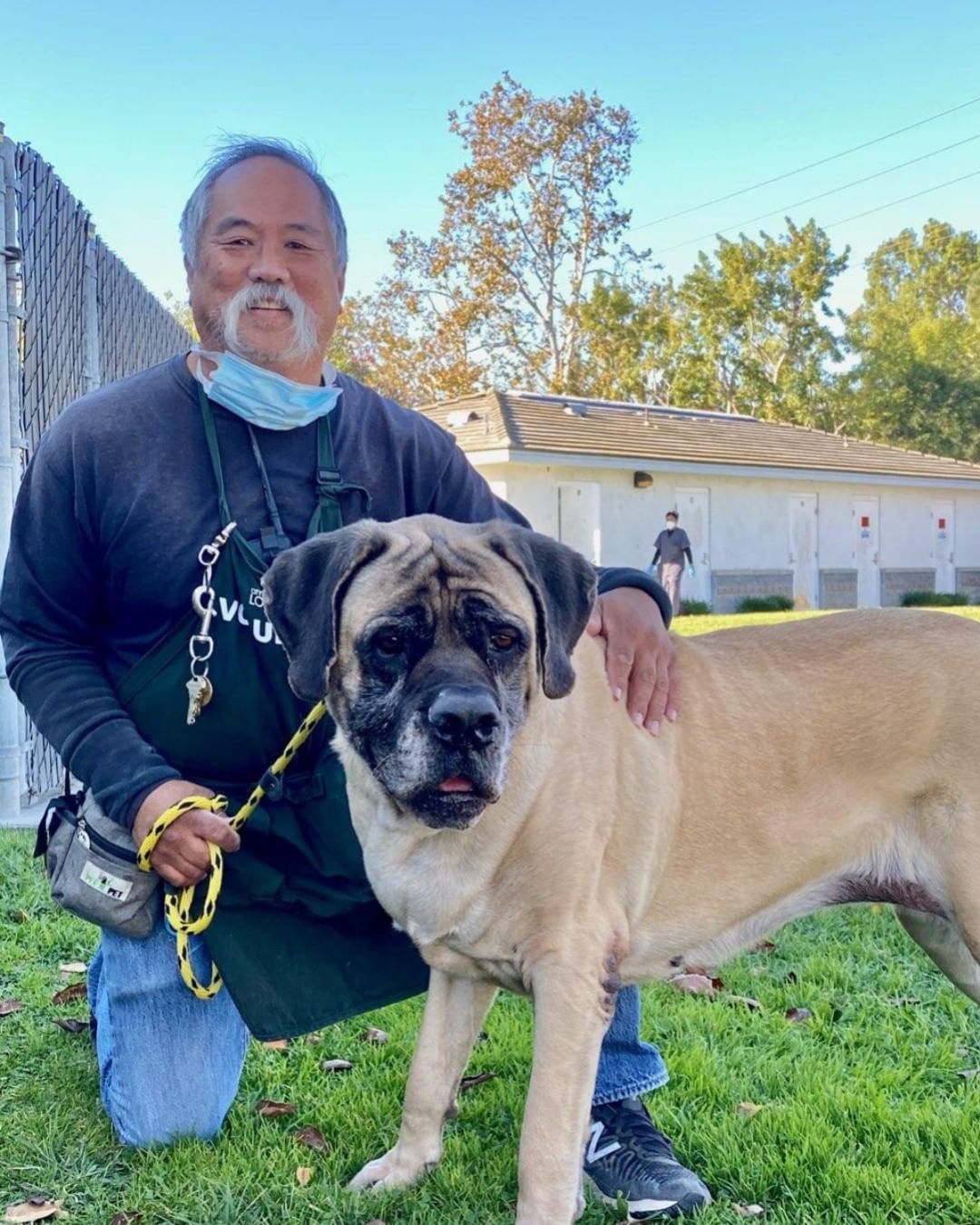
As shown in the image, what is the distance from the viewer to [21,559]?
326 centimetres

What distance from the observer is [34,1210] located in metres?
2.68

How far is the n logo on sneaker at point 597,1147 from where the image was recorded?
9.59ft

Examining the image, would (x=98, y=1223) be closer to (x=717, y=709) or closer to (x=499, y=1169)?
(x=499, y=1169)

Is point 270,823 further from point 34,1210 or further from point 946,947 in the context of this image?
point 946,947

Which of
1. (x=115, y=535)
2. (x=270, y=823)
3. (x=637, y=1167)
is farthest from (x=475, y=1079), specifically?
(x=115, y=535)

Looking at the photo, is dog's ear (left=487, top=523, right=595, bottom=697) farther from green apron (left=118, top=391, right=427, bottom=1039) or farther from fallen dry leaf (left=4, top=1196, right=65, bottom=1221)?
fallen dry leaf (left=4, top=1196, right=65, bottom=1221)

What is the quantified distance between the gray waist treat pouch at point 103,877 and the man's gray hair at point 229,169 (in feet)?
5.65

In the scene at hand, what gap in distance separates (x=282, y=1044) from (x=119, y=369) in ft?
18.7

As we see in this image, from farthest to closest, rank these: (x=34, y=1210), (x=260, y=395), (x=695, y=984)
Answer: (x=695, y=984) → (x=260, y=395) → (x=34, y=1210)

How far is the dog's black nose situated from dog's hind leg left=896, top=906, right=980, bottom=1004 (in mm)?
1462

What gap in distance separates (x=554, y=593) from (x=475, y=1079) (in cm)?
160

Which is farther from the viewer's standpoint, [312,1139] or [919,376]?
[919,376]

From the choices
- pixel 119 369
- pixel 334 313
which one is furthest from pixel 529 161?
pixel 334 313

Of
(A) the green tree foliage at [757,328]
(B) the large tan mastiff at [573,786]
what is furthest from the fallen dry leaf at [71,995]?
(A) the green tree foliage at [757,328]
